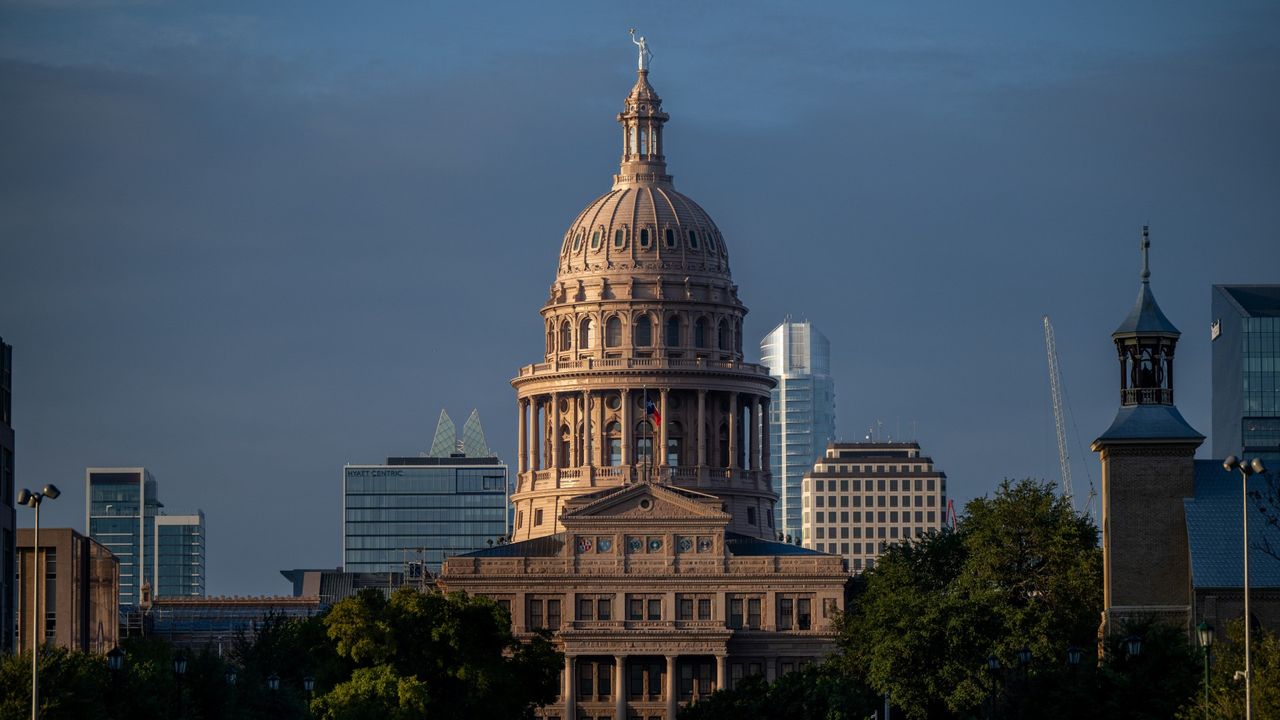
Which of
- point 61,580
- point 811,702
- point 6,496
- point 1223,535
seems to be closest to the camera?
point 6,496

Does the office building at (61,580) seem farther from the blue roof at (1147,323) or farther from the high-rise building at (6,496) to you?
the blue roof at (1147,323)

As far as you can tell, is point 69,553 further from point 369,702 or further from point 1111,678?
point 1111,678

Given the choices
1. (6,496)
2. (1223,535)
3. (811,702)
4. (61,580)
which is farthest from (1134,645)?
(61,580)

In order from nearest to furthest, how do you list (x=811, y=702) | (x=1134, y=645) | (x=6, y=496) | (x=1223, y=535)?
1. (x=1134, y=645)
2. (x=6, y=496)
3. (x=1223, y=535)
4. (x=811, y=702)

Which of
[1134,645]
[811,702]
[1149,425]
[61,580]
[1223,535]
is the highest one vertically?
[1149,425]

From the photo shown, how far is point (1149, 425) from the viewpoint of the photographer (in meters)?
190

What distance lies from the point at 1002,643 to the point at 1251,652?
48.9 metres

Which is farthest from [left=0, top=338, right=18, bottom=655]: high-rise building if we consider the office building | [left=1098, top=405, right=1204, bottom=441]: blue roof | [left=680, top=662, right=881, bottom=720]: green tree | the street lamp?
[left=1098, top=405, right=1204, bottom=441]: blue roof

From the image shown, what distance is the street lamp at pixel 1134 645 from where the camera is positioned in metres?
157

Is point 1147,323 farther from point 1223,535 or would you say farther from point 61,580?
point 61,580

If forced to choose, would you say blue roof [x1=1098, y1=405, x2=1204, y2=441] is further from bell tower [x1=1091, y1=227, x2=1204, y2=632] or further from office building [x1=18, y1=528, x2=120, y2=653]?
office building [x1=18, y1=528, x2=120, y2=653]

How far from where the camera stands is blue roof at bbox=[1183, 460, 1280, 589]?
604 ft

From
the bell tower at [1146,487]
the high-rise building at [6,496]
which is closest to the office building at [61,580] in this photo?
Answer: the high-rise building at [6,496]

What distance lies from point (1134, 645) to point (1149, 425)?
34.1m
